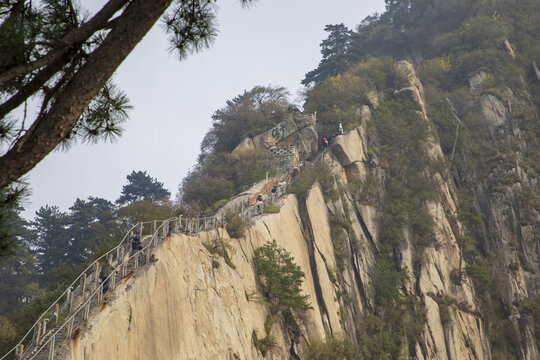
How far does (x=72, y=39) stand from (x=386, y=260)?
98.3 ft

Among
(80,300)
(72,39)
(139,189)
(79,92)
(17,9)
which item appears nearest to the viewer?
(79,92)

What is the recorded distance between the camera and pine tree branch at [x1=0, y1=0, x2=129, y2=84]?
3.64 metres

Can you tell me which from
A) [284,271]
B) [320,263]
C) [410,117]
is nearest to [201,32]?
[284,271]

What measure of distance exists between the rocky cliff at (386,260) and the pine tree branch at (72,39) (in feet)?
29.6

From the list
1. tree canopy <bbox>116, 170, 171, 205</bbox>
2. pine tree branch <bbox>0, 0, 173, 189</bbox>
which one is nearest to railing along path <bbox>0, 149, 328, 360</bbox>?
pine tree branch <bbox>0, 0, 173, 189</bbox>

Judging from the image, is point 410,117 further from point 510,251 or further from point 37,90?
point 37,90

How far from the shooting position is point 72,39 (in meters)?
4.12

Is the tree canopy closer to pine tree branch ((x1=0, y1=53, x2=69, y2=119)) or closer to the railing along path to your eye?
the railing along path

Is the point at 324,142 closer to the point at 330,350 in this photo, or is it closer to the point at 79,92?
the point at 330,350

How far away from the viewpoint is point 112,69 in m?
4.02

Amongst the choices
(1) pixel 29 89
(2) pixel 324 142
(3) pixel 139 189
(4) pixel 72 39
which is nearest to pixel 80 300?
(1) pixel 29 89

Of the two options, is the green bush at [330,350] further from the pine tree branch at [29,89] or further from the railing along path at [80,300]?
the pine tree branch at [29,89]

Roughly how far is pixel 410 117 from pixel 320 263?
20.3m

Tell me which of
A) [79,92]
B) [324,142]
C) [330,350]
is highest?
[324,142]
